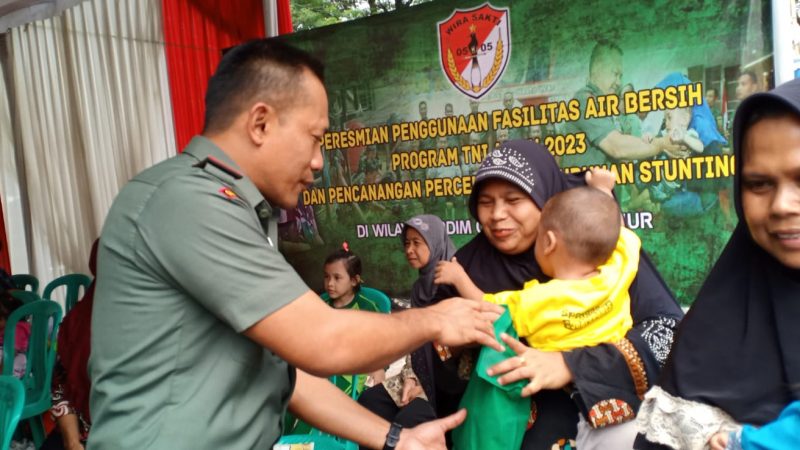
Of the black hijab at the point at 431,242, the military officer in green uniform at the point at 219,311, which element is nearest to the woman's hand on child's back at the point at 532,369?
the military officer in green uniform at the point at 219,311

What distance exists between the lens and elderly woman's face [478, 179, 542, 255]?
1.81m

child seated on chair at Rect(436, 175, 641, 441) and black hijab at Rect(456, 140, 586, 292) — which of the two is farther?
black hijab at Rect(456, 140, 586, 292)

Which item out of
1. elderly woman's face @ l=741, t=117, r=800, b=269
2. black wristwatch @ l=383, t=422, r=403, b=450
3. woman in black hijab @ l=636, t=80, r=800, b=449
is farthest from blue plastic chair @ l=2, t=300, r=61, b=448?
elderly woman's face @ l=741, t=117, r=800, b=269

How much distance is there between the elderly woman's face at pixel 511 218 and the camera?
5.93ft

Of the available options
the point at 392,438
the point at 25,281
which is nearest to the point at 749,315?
the point at 392,438

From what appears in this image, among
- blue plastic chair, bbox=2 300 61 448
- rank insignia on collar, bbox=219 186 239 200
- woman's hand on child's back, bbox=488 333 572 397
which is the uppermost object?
rank insignia on collar, bbox=219 186 239 200

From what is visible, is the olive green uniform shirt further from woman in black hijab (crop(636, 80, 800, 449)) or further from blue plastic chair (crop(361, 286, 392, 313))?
blue plastic chair (crop(361, 286, 392, 313))

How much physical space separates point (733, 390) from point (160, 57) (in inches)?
233

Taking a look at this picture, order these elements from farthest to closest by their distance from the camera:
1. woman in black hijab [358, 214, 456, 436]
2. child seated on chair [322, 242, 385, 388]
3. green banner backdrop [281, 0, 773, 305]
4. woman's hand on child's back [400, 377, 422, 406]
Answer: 1. child seated on chair [322, 242, 385, 388]
2. green banner backdrop [281, 0, 773, 305]
3. woman's hand on child's back [400, 377, 422, 406]
4. woman in black hijab [358, 214, 456, 436]

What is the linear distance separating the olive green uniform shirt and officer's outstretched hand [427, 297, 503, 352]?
0.38 m

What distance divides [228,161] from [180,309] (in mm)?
372

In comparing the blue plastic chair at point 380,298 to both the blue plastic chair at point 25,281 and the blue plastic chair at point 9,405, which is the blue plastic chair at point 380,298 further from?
the blue plastic chair at point 25,281

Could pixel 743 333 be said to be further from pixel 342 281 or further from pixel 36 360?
pixel 36 360

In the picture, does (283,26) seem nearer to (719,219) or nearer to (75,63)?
(75,63)
